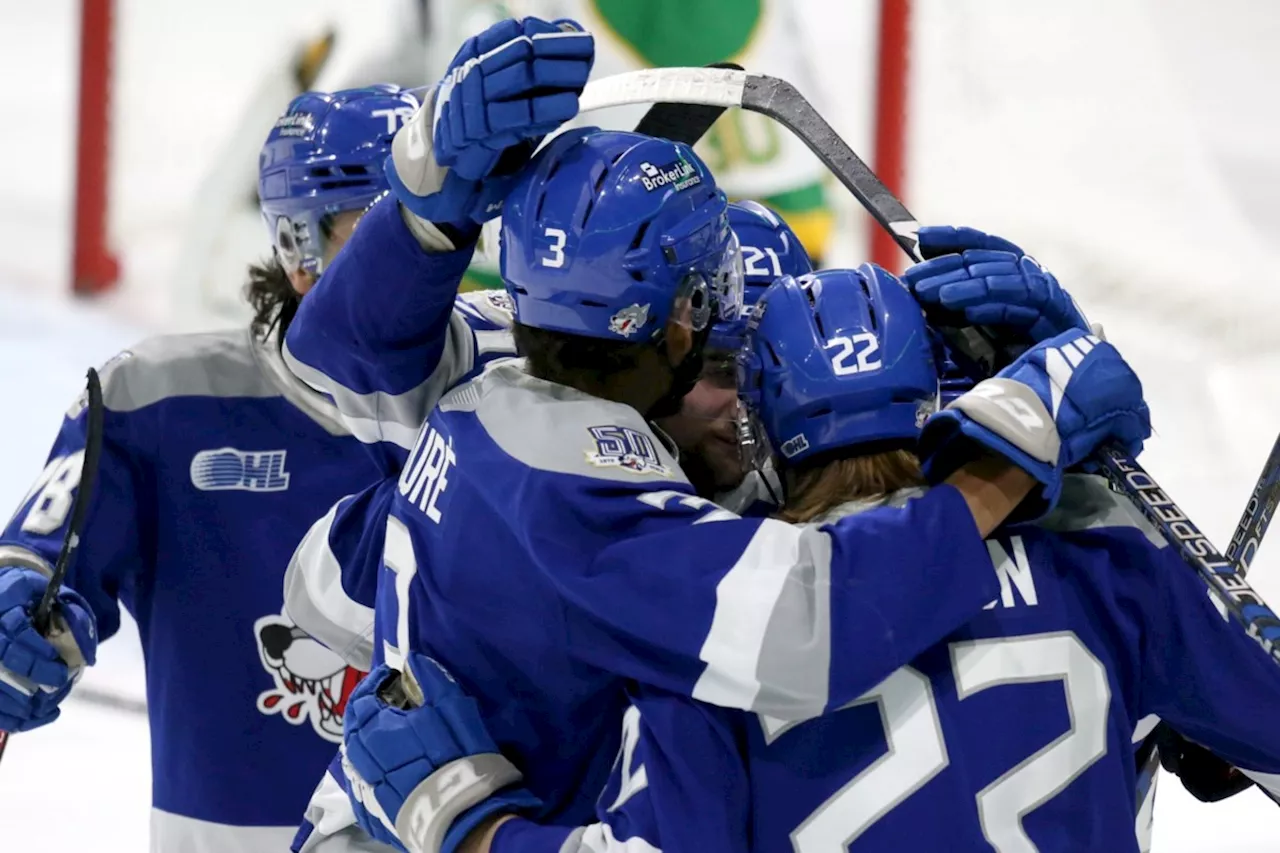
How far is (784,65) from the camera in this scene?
5.13 meters

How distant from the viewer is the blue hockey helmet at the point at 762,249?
2.17m

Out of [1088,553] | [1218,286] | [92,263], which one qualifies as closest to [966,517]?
[1088,553]

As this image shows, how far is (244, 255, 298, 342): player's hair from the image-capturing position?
2627mm

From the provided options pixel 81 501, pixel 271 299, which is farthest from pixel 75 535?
pixel 271 299

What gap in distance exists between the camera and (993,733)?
1562mm

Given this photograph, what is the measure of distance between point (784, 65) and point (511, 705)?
12.1 ft

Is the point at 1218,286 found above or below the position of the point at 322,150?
below

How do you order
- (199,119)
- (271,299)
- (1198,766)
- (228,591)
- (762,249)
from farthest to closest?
(199,119) < (271,299) < (228,591) < (762,249) < (1198,766)

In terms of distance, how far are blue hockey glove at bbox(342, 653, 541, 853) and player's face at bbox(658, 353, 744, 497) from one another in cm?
45

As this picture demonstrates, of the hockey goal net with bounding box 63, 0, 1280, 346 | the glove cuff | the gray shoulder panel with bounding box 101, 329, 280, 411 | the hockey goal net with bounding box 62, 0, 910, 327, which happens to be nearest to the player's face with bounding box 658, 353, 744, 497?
the glove cuff

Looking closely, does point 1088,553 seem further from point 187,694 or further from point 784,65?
point 784,65

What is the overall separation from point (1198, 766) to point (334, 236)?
136 cm

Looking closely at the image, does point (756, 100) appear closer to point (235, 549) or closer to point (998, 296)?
point (998, 296)

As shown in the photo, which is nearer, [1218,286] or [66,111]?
[1218,286]
